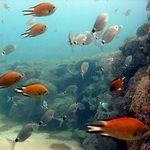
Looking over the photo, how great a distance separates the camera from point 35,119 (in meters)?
14.4

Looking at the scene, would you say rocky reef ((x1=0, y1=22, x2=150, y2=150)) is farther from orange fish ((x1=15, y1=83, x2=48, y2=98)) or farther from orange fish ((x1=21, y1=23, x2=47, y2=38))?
orange fish ((x1=21, y1=23, x2=47, y2=38))

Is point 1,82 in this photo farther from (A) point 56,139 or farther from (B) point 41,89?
(A) point 56,139

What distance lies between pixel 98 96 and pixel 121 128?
9429mm

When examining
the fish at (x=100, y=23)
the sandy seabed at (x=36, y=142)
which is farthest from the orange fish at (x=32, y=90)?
the sandy seabed at (x=36, y=142)

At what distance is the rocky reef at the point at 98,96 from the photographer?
618cm

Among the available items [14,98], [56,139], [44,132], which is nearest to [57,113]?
[44,132]

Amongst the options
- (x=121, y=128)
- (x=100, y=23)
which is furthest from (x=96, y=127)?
(x=100, y=23)

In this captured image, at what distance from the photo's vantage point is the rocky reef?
6176mm

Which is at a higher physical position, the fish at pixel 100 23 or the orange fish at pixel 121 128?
the fish at pixel 100 23

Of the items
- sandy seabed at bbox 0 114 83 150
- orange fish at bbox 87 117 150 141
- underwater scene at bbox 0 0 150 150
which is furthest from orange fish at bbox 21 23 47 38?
sandy seabed at bbox 0 114 83 150

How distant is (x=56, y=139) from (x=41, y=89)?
5771 mm

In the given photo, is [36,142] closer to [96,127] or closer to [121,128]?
[121,128]

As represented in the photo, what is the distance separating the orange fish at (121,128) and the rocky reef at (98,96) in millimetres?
1690

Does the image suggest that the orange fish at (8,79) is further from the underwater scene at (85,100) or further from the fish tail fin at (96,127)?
the fish tail fin at (96,127)
